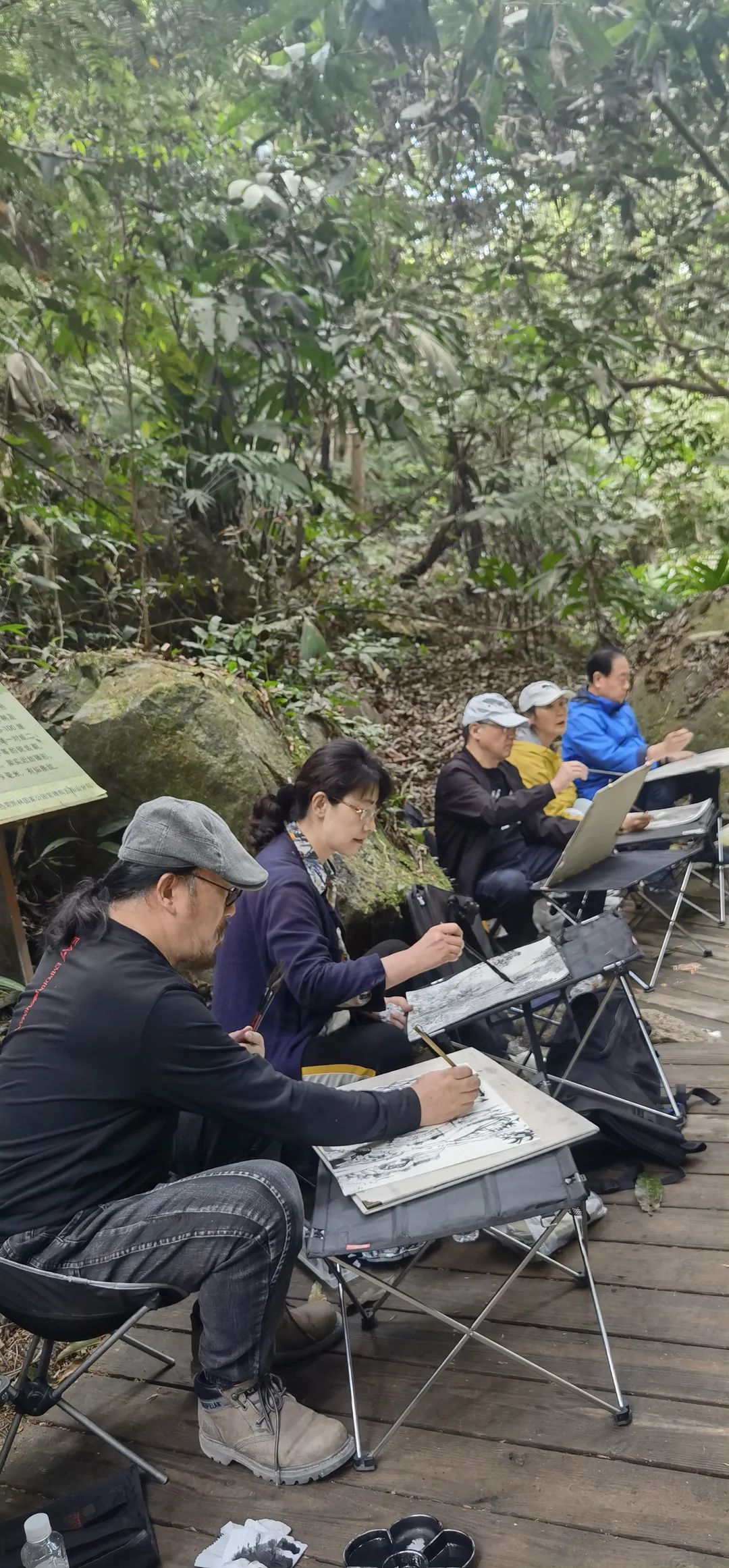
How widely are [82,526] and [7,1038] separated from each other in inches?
186

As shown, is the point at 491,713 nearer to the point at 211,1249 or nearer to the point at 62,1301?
the point at 211,1249

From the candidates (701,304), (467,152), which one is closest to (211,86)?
(467,152)

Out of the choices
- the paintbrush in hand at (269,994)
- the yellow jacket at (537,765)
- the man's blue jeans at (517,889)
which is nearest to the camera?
the paintbrush in hand at (269,994)

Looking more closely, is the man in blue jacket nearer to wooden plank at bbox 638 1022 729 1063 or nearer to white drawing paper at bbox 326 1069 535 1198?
wooden plank at bbox 638 1022 729 1063

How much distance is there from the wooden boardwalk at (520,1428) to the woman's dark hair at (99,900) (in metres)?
1.06

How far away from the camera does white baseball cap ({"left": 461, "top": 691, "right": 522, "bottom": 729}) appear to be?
4.44m

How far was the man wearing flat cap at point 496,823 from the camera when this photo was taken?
4.43 metres

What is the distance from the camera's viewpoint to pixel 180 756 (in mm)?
4133

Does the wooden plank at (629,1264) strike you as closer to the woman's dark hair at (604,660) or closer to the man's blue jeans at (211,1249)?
the man's blue jeans at (211,1249)

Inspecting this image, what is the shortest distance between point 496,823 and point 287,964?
7.00 ft

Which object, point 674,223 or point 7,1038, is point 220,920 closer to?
point 7,1038

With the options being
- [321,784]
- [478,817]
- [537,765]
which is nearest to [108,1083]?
[321,784]

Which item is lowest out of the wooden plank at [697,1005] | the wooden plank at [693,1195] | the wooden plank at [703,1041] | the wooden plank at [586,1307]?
the wooden plank at [697,1005]

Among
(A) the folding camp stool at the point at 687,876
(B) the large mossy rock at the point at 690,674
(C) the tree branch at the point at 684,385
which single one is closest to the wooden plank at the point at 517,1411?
(A) the folding camp stool at the point at 687,876
